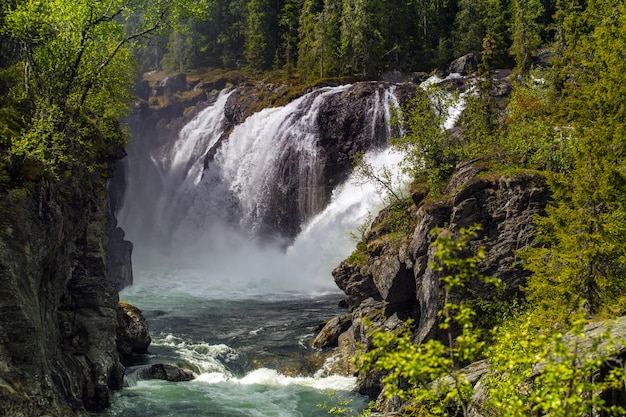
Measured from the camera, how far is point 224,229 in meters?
53.8

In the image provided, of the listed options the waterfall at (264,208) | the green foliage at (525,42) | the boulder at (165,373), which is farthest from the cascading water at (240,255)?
the green foliage at (525,42)

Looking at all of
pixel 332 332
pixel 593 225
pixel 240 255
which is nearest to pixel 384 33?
pixel 240 255

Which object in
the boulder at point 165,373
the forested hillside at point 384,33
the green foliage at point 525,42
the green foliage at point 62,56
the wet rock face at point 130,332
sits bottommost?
the boulder at point 165,373

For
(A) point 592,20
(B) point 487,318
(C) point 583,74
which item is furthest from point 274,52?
(B) point 487,318

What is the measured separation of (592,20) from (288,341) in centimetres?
3128

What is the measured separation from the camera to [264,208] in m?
50.7

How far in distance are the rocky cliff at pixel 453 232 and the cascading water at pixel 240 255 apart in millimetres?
3511

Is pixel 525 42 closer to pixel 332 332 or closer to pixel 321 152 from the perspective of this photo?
pixel 321 152

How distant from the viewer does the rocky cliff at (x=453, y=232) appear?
61.2 ft

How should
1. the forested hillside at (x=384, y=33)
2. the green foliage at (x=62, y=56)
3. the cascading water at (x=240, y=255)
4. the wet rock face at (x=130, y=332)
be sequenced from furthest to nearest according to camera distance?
the forested hillside at (x=384, y=33) < the wet rock face at (x=130, y=332) < the cascading water at (x=240, y=255) < the green foliage at (x=62, y=56)

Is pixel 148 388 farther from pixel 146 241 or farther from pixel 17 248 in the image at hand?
pixel 146 241

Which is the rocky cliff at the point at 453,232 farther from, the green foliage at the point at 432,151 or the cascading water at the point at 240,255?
the cascading water at the point at 240,255

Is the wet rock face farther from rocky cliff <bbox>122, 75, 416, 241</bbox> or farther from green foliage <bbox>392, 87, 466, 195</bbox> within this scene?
rocky cliff <bbox>122, 75, 416, 241</bbox>

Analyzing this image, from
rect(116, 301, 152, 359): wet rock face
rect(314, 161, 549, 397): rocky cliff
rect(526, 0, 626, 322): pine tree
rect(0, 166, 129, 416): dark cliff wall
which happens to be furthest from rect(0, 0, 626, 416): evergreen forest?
rect(116, 301, 152, 359): wet rock face
